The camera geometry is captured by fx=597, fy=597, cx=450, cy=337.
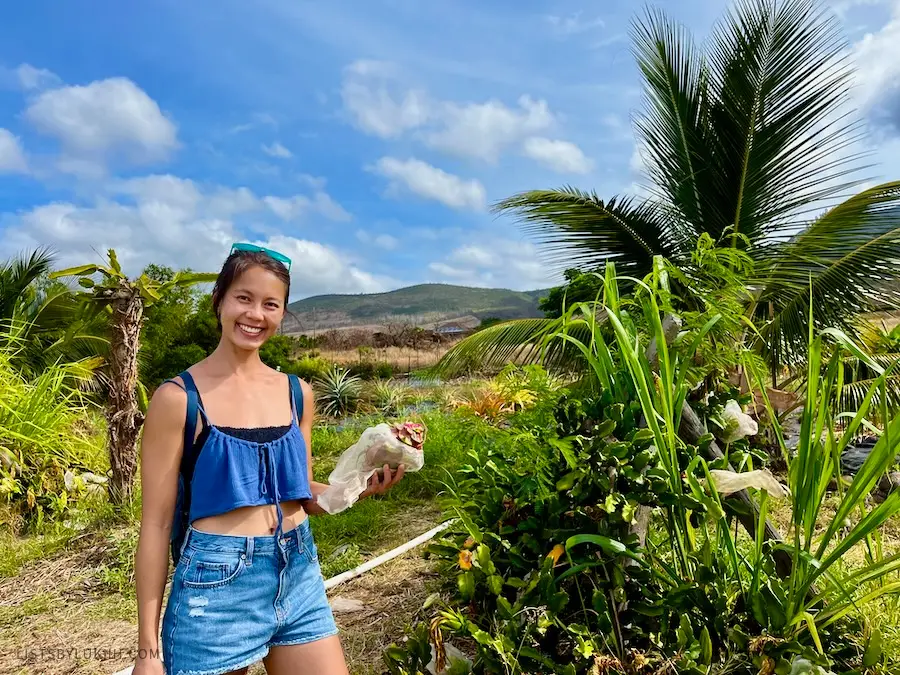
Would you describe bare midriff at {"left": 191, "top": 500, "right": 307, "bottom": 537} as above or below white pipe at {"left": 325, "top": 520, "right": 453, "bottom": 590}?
above

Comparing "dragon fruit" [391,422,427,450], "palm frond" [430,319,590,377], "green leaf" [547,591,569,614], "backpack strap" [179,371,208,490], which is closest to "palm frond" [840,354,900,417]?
"palm frond" [430,319,590,377]

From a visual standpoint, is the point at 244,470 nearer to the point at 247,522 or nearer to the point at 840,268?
the point at 247,522

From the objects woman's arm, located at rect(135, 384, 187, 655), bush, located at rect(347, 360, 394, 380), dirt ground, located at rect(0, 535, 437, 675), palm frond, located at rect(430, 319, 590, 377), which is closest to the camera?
woman's arm, located at rect(135, 384, 187, 655)

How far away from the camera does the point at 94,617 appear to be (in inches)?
119

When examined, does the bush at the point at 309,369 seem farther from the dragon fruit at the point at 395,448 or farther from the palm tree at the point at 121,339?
the dragon fruit at the point at 395,448

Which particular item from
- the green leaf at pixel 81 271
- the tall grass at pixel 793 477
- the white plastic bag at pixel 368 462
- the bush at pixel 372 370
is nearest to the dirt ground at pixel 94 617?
the white plastic bag at pixel 368 462

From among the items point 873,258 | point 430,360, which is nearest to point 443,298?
point 430,360

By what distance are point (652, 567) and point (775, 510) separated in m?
2.85

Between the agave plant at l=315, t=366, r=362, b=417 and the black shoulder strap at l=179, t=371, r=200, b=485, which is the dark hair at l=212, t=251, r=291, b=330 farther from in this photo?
the agave plant at l=315, t=366, r=362, b=417

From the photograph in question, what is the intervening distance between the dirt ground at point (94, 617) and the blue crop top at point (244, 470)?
3.44ft

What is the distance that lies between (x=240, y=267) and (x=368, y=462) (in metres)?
0.57

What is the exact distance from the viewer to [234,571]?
129 cm

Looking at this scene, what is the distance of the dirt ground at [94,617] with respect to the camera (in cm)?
242

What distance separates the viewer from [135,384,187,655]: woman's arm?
1.24 m
